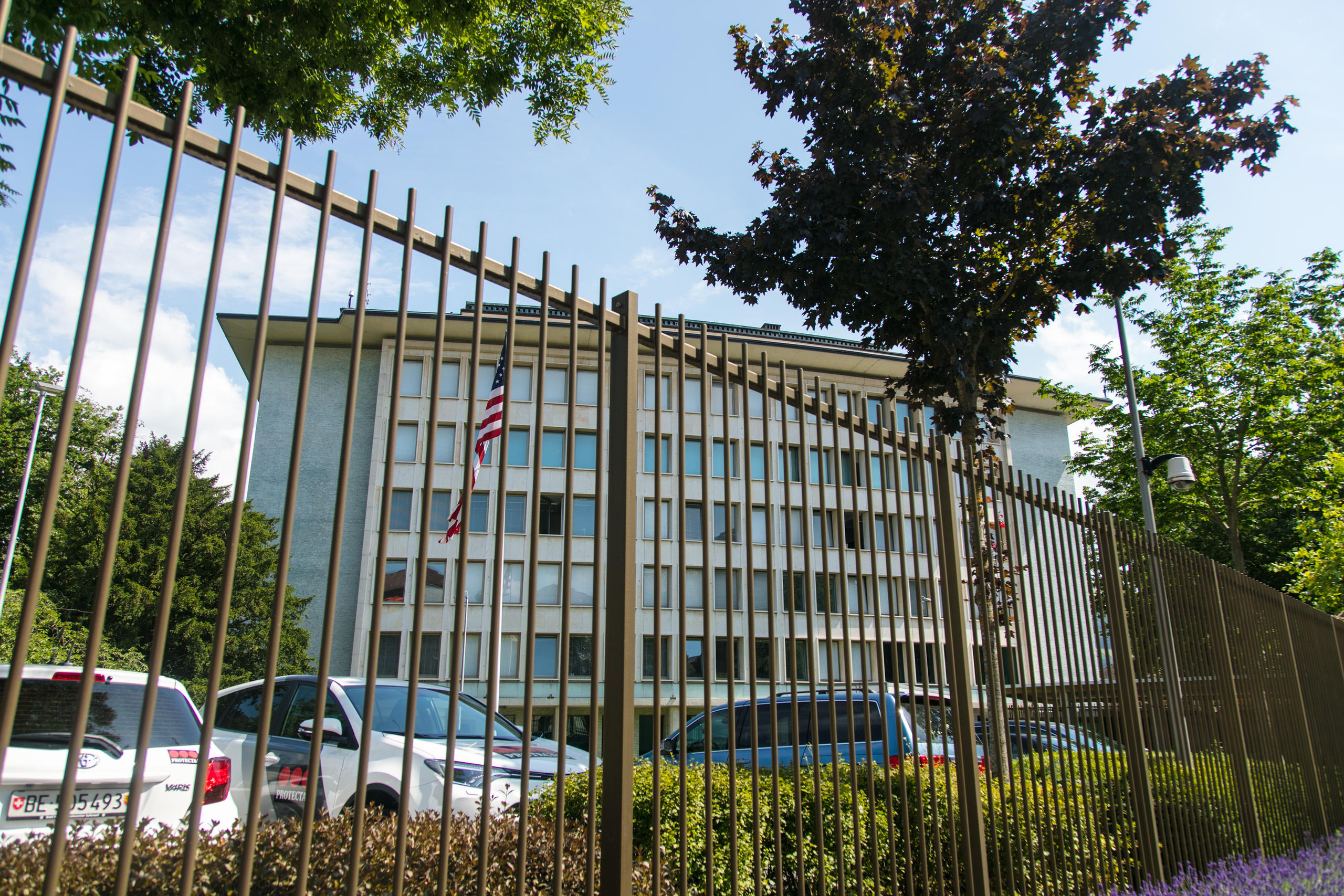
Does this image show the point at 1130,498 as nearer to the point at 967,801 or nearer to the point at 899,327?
the point at 899,327

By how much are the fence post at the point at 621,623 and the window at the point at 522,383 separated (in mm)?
31493

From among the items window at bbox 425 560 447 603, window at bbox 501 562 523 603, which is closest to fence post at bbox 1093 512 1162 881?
window at bbox 501 562 523 603

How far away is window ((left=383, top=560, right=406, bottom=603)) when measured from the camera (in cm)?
3541

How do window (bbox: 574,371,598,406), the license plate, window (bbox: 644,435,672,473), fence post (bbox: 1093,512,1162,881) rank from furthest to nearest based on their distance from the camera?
window (bbox: 574,371,598,406) < window (bbox: 644,435,672,473) < fence post (bbox: 1093,512,1162,881) < the license plate

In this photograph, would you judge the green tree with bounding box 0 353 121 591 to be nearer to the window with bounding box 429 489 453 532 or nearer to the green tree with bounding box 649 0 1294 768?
the window with bounding box 429 489 453 532

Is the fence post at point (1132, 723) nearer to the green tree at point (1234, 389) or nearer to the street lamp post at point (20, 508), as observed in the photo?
the street lamp post at point (20, 508)

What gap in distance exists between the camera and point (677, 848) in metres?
4.55

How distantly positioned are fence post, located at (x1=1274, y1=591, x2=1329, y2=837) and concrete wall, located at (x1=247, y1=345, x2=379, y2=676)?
33149 millimetres

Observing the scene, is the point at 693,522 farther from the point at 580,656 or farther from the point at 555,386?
the point at 555,386

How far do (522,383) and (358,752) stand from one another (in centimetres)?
3087

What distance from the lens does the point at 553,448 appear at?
3738cm

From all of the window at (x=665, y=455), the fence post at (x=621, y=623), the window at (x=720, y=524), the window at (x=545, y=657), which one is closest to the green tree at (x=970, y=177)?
the fence post at (x=621, y=623)

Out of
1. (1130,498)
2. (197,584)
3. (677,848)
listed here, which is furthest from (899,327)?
(197,584)

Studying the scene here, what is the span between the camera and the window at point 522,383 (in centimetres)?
3541
